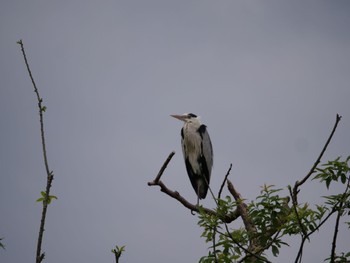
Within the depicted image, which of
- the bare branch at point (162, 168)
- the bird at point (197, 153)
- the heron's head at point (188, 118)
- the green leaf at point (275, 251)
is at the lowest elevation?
the green leaf at point (275, 251)

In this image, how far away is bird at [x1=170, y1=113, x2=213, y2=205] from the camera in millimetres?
8703

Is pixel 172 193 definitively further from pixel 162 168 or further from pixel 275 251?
pixel 275 251

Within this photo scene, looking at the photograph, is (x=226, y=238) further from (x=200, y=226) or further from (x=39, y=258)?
(x=39, y=258)

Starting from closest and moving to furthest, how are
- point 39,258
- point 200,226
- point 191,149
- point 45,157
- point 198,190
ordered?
point 39,258 → point 45,157 → point 200,226 → point 198,190 → point 191,149

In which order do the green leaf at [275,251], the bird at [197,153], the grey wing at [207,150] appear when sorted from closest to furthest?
the green leaf at [275,251], the bird at [197,153], the grey wing at [207,150]

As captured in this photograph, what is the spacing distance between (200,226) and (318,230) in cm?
89

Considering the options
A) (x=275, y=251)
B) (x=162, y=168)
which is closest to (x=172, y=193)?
(x=162, y=168)

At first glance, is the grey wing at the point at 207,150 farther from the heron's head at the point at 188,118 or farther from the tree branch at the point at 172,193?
the tree branch at the point at 172,193

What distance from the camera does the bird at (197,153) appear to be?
8.70 m

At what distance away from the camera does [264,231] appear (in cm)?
312

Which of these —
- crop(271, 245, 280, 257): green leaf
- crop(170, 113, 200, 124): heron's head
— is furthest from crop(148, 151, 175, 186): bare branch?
crop(170, 113, 200, 124): heron's head

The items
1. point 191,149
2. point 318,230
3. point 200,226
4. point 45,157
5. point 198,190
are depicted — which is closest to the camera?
point 45,157

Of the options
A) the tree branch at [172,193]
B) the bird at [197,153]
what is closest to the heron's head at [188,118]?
the bird at [197,153]

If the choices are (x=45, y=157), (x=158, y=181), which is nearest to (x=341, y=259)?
(x=45, y=157)
